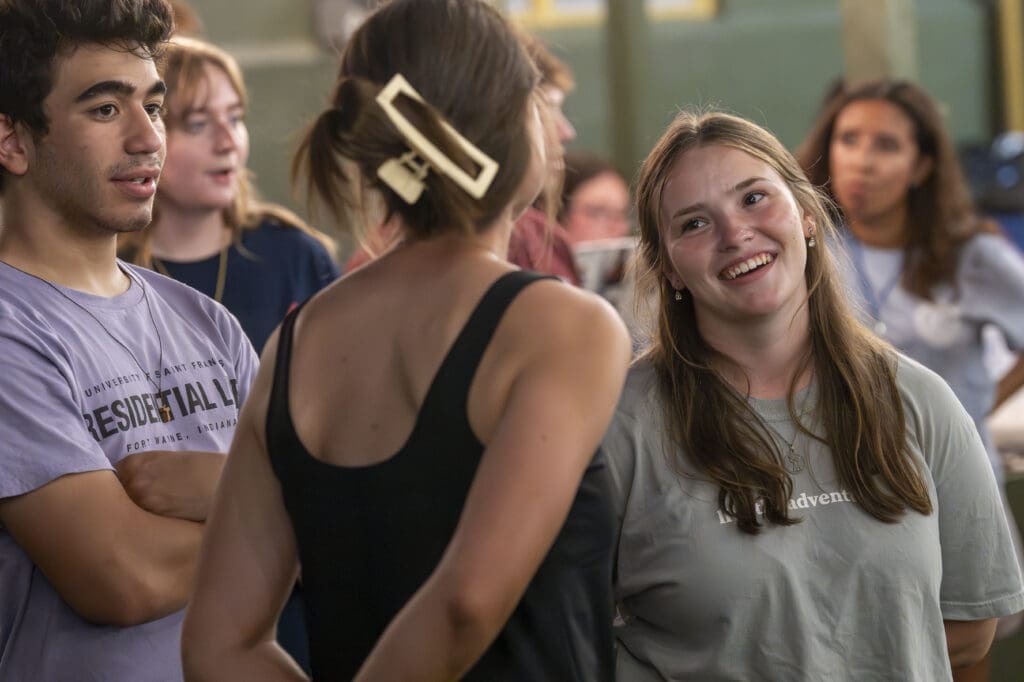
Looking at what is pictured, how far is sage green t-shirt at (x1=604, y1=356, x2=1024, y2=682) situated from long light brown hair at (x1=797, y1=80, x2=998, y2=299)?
1.85m

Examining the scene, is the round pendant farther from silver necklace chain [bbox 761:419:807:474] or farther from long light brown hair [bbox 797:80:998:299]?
long light brown hair [bbox 797:80:998:299]

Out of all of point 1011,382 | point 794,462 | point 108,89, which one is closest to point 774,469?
point 794,462

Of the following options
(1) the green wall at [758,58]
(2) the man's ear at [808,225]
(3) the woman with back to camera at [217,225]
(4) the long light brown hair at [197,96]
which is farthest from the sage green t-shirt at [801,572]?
(1) the green wall at [758,58]

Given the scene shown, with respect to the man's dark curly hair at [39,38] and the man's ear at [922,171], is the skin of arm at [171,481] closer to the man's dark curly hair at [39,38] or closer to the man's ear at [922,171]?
the man's dark curly hair at [39,38]

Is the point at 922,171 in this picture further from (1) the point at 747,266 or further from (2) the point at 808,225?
(1) the point at 747,266

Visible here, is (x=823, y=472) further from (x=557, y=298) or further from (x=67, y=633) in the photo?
(x=67, y=633)

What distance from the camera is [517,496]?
4.44 feet

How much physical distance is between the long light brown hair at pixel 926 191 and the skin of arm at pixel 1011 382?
470 mm

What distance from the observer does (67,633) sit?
189cm

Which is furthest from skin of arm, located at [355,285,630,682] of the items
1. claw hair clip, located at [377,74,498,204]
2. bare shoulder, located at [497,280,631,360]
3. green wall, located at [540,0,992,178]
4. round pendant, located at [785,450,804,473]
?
green wall, located at [540,0,992,178]

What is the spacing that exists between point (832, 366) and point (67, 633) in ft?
3.72

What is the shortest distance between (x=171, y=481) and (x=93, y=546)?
15 centimetres

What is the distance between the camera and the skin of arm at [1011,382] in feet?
13.9

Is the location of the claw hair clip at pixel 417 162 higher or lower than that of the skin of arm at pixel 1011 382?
higher
